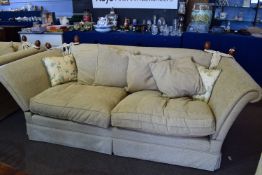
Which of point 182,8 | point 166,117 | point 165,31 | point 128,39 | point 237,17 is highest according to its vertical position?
point 182,8

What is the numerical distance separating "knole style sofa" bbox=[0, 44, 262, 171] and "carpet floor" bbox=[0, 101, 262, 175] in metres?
0.07

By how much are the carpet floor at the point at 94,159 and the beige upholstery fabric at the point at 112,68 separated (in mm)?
705

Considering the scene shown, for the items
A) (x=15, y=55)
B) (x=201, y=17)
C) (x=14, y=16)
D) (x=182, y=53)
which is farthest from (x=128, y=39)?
(x=14, y=16)

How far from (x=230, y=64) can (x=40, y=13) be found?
163 inches

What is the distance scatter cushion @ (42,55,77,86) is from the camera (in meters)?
2.43

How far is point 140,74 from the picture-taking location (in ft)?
7.29

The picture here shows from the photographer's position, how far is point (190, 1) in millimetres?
3623

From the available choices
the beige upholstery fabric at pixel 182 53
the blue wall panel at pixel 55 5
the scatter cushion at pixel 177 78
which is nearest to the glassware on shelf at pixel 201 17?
the beige upholstery fabric at pixel 182 53

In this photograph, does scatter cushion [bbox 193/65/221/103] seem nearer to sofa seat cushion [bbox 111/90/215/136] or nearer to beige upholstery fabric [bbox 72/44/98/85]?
sofa seat cushion [bbox 111/90/215/136]

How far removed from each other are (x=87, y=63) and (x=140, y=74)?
1.96 feet

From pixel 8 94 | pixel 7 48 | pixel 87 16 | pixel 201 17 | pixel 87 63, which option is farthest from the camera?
pixel 87 16

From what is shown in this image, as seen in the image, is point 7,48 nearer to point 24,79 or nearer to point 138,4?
point 24,79

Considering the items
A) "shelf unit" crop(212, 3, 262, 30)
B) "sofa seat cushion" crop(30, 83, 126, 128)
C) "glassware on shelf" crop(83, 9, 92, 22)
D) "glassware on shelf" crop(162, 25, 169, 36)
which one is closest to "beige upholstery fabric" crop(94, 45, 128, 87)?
"sofa seat cushion" crop(30, 83, 126, 128)

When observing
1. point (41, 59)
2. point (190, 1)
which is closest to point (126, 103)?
point (41, 59)
